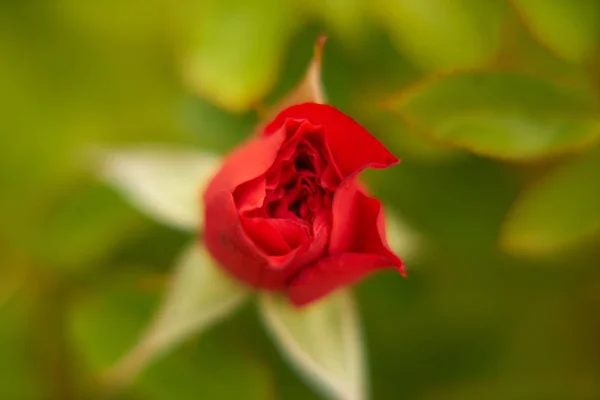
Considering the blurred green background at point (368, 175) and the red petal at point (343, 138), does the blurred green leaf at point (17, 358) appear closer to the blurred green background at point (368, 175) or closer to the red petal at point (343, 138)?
the blurred green background at point (368, 175)

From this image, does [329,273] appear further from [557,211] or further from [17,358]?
[17,358]

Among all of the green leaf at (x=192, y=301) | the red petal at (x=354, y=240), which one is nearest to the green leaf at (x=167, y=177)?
the green leaf at (x=192, y=301)

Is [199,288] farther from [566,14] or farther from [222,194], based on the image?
[566,14]

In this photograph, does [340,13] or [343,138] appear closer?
[343,138]

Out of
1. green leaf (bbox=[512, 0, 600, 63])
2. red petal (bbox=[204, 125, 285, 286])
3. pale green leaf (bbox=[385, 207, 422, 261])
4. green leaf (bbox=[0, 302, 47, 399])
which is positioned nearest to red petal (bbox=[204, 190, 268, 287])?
red petal (bbox=[204, 125, 285, 286])

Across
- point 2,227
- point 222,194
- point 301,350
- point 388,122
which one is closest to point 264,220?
point 222,194

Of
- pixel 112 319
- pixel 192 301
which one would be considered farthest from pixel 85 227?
pixel 192 301
